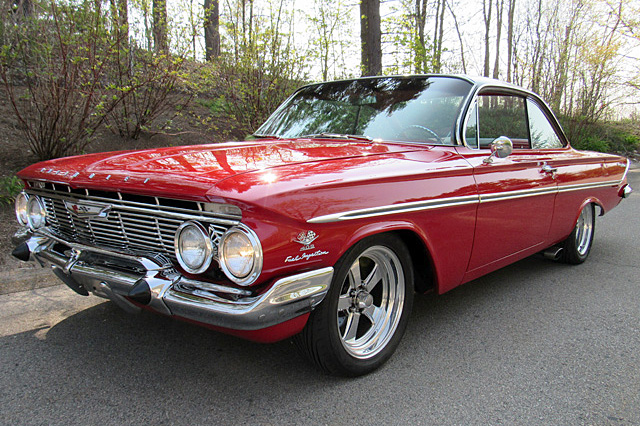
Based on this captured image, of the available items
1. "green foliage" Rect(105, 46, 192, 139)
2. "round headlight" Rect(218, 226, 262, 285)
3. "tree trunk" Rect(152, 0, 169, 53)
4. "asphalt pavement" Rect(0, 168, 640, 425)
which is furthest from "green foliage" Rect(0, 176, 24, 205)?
"round headlight" Rect(218, 226, 262, 285)

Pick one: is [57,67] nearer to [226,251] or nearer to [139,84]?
[139,84]

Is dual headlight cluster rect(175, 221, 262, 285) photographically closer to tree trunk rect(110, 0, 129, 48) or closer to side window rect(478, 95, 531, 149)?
side window rect(478, 95, 531, 149)

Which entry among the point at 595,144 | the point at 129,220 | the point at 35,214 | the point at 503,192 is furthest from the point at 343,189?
the point at 595,144

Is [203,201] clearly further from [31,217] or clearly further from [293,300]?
[31,217]

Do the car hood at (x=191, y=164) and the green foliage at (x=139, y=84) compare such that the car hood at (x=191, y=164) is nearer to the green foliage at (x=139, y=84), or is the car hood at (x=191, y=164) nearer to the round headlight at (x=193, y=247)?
the round headlight at (x=193, y=247)

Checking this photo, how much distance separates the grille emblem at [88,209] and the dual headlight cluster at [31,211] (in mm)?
423

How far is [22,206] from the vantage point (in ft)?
9.50

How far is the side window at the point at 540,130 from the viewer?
4.04m

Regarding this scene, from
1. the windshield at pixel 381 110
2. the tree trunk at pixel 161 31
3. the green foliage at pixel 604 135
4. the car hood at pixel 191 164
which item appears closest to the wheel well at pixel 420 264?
the car hood at pixel 191 164

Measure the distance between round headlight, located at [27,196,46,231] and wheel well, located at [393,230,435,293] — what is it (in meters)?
2.11

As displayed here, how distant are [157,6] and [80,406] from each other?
5.93 metres

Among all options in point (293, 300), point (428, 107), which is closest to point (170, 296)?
point (293, 300)

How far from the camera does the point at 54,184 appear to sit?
2.63 meters

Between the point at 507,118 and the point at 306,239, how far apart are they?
2.86 meters
